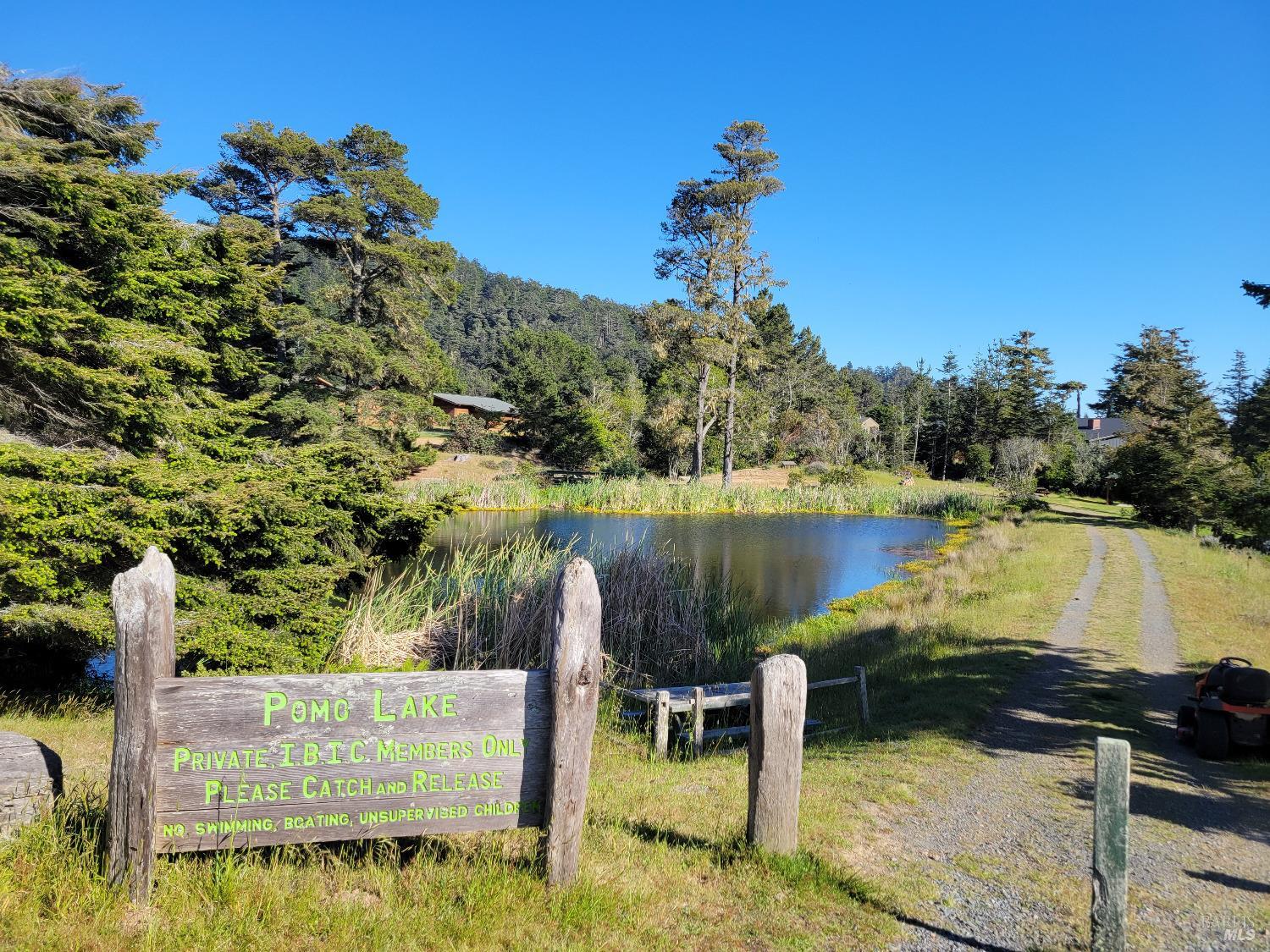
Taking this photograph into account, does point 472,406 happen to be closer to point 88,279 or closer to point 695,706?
point 88,279

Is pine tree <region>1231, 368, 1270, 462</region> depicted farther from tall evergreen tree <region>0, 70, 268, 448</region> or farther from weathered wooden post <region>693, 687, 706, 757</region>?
tall evergreen tree <region>0, 70, 268, 448</region>

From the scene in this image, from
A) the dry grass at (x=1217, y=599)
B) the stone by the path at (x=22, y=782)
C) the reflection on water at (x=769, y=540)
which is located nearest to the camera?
the stone by the path at (x=22, y=782)

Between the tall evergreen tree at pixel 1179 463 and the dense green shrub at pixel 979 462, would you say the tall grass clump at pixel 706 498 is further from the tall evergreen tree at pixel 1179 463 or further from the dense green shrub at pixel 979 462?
the dense green shrub at pixel 979 462

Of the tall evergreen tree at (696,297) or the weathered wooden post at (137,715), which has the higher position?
the tall evergreen tree at (696,297)

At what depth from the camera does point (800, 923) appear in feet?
10.9

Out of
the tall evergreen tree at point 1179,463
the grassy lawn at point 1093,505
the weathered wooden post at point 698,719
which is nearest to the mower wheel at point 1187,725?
the weathered wooden post at point 698,719

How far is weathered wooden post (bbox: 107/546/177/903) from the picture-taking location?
9.03ft

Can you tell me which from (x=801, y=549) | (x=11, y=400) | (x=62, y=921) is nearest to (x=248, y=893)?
(x=62, y=921)

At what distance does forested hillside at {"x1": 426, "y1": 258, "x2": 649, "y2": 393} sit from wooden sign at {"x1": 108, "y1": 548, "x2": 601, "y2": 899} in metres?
74.9

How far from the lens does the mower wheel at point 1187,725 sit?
6.70 m

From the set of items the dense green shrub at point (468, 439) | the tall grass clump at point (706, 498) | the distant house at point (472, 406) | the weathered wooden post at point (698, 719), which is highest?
the distant house at point (472, 406)

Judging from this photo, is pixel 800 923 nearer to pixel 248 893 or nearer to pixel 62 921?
pixel 248 893

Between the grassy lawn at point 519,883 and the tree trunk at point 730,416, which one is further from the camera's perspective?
the tree trunk at point 730,416

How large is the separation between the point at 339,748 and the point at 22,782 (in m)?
1.47
